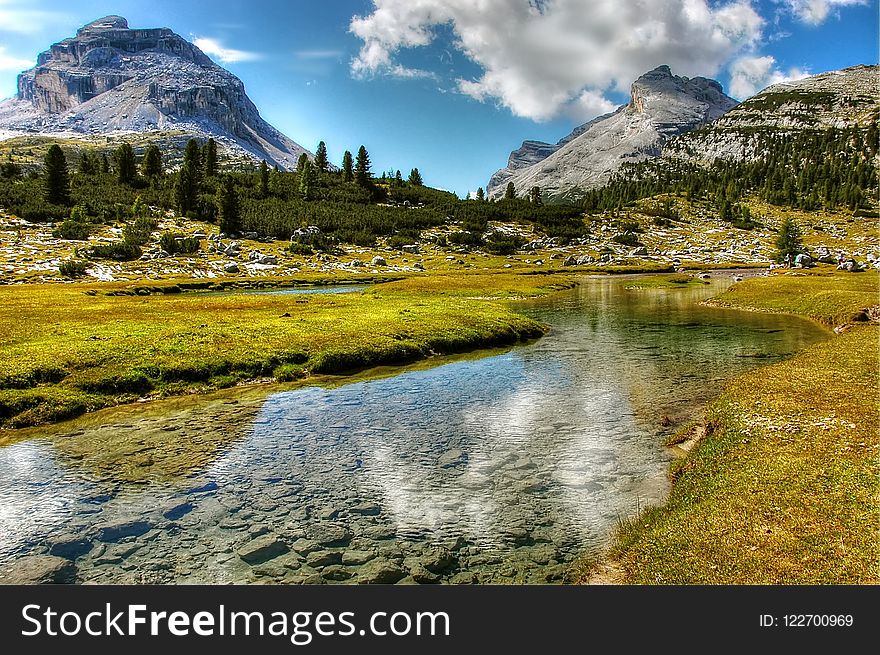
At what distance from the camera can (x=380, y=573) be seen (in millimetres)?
10812

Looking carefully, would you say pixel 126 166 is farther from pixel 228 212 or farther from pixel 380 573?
pixel 380 573

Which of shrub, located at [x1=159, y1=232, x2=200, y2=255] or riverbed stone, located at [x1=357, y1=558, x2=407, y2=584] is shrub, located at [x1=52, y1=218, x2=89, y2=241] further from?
riverbed stone, located at [x1=357, y1=558, x2=407, y2=584]

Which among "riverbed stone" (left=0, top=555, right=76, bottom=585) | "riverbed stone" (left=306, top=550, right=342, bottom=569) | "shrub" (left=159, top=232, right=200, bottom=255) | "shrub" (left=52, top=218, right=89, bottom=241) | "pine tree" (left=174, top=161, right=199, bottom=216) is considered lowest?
"riverbed stone" (left=0, top=555, right=76, bottom=585)

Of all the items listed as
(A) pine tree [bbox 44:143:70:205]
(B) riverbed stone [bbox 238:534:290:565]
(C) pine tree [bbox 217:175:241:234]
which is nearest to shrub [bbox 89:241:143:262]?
(C) pine tree [bbox 217:175:241:234]

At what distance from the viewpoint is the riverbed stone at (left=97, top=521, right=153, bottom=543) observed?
477 inches

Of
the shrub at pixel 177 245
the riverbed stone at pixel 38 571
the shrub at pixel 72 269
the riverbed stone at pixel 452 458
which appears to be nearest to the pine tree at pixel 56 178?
the shrub at pixel 177 245

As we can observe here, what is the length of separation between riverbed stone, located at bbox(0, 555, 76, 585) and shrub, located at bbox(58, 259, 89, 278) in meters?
104

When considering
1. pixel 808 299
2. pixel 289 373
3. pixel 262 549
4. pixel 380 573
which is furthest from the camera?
pixel 808 299

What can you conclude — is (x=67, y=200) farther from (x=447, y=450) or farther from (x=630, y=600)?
(x=630, y=600)

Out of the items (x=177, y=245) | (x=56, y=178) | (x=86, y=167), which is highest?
(x=86, y=167)

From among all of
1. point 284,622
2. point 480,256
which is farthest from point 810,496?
point 480,256

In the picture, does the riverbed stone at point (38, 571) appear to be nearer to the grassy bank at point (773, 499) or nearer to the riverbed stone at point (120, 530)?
the riverbed stone at point (120, 530)

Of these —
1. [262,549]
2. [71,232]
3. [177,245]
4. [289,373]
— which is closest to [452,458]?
[262,549]

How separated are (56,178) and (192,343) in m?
156
